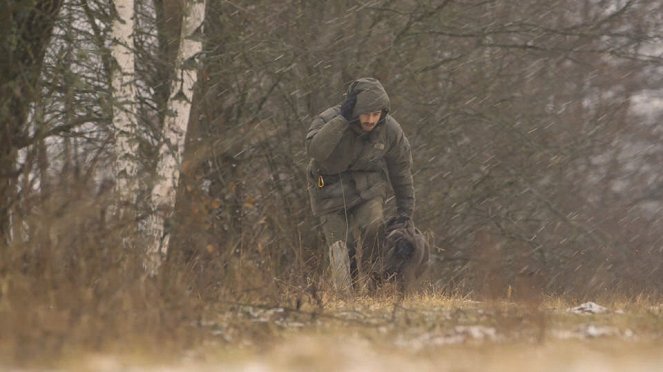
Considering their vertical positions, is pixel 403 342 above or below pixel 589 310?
above

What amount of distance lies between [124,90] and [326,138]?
161 centimetres

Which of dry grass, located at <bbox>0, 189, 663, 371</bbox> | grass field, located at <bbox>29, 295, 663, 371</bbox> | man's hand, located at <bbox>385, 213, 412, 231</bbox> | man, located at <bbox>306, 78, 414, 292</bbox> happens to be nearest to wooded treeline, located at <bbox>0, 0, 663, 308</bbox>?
man, located at <bbox>306, 78, 414, 292</bbox>

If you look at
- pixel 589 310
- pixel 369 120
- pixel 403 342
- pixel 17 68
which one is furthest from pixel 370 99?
pixel 403 342

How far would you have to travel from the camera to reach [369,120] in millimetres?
9859

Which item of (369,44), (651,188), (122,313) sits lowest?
(651,188)

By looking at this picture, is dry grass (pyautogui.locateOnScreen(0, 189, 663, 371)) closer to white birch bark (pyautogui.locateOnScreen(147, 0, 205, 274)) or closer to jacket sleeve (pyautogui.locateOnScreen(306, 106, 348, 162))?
white birch bark (pyautogui.locateOnScreen(147, 0, 205, 274))

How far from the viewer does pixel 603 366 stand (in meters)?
5.40

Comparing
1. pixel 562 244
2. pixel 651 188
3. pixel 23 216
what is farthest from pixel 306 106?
pixel 651 188

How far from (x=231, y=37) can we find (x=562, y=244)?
22.6 feet

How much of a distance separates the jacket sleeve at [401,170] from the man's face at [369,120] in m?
0.39

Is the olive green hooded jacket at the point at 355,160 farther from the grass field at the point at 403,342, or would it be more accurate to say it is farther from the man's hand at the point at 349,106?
the grass field at the point at 403,342

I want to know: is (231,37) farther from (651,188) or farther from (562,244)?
(651,188)

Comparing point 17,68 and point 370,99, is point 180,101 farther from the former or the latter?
point 17,68

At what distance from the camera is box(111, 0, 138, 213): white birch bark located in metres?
9.41
